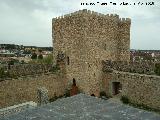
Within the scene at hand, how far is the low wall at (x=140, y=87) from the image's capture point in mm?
15797

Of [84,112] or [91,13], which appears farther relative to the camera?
[91,13]

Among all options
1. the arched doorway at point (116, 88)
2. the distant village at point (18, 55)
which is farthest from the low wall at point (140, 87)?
the distant village at point (18, 55)

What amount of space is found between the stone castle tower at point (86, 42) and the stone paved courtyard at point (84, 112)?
1079 centimetres

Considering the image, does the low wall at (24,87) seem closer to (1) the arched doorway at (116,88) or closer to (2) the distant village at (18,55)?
(1) the arched doorway at (116,88)

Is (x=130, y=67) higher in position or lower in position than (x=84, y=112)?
higher

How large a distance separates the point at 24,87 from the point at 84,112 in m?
10.5

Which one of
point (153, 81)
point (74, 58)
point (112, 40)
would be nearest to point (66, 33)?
point (74, 58)

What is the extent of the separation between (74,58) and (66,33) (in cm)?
181

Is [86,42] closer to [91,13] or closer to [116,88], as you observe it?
[91,13]

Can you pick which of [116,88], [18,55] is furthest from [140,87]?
[18,55]

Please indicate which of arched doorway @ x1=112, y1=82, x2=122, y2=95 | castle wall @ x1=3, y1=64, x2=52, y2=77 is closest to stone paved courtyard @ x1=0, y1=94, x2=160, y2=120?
castle wall @ x1=3, y1=64, x2=52, y2=77

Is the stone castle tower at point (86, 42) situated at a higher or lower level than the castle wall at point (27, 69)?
higher

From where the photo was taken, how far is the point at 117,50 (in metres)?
19.9

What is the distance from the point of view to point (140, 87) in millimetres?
16578
